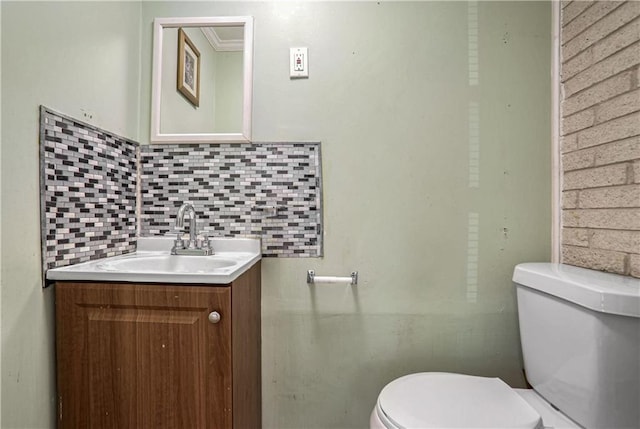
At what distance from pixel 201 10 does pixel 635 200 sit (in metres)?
1.63

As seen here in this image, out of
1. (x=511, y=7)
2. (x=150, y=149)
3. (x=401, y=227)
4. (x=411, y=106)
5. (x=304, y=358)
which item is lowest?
(x=304, y=358)

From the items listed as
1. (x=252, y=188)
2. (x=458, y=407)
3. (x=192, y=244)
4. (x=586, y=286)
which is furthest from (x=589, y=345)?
(x=192, y=244)

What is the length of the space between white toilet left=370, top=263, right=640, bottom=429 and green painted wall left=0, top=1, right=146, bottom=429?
91 cm

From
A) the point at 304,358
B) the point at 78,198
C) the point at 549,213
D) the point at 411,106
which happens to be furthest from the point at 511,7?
the point at 78,198

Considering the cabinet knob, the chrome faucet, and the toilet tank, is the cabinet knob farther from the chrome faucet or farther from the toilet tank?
the toilet tank

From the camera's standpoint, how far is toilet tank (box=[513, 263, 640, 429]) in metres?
0.76

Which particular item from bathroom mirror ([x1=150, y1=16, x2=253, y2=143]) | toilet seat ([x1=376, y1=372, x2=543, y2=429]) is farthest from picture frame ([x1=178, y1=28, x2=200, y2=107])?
toilet seat ([x1=376, y1=372, x2=543, y2=429])

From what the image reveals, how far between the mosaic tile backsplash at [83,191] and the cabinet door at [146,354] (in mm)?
164

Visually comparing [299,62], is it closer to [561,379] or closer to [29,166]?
[29,166]

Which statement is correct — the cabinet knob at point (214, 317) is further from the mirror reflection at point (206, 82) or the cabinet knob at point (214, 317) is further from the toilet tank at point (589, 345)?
the toilet tank at point (589, 345)

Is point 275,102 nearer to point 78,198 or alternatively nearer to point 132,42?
point 132,42

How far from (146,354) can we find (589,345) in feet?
3.82

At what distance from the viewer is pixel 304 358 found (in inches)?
47.2

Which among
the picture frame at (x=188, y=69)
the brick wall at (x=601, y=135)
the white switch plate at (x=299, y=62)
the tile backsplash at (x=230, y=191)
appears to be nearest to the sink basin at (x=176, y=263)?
the tile backsplash at (x=230, y=191)
